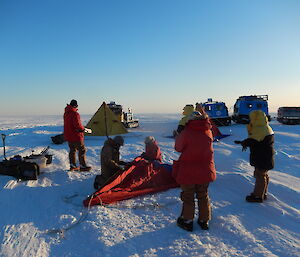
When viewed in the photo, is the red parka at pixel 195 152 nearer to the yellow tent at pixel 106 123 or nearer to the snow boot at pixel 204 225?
the snow boot at pixel 204 225

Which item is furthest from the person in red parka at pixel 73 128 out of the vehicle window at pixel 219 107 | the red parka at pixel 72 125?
the vehicle window at pixel 219 107

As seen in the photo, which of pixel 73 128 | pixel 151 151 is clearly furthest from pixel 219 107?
pixel 73 128

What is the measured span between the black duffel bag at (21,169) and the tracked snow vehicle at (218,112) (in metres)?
14.6

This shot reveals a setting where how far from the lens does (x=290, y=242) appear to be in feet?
11.1

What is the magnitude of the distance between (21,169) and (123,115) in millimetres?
13212

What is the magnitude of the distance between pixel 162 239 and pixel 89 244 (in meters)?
0.98

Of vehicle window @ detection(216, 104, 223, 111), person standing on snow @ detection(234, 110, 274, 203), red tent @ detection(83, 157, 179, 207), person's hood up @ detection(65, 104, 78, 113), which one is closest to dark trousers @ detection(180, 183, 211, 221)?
person standing on snow @ detection(234, 110, 274, 203)

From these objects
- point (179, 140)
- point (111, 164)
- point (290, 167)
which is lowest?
point (290, 167)

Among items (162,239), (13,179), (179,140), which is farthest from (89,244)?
(13,179)

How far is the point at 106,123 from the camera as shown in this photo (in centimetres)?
1009

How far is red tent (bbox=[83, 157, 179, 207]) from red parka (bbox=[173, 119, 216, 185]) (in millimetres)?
1658

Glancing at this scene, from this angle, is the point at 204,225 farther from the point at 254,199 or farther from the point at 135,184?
the point at 135,184

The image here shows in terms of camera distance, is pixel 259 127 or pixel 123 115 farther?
pixel 123 115

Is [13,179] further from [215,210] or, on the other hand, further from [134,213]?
[215,210]
